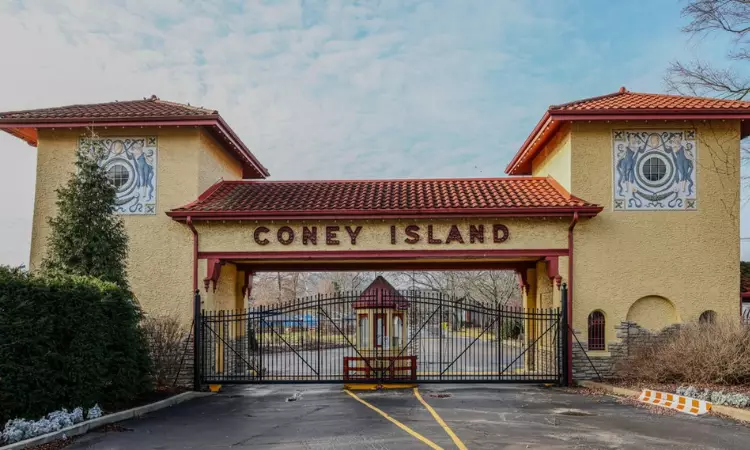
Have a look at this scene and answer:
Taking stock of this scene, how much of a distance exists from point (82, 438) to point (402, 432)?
4934 millimetres

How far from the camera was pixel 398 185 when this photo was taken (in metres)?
20.6

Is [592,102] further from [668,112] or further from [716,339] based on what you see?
[716,339]

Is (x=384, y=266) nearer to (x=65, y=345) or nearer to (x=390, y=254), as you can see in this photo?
(x=390, y=254)

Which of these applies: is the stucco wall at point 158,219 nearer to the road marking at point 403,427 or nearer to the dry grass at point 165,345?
the dry grass at point 165,345

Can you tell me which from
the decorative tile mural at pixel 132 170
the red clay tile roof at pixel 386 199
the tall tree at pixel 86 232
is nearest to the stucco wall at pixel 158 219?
the decorative tile mural at pixel 132 170

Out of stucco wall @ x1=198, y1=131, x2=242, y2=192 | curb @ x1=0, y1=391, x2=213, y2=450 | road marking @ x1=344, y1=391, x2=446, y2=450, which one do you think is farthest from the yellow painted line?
stucco wall @ x1=198, y1=131, x2=242, y2=192

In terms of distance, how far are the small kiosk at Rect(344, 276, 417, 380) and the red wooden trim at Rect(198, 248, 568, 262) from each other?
1.14 metres

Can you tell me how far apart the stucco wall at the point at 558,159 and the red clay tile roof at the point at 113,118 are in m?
9.24

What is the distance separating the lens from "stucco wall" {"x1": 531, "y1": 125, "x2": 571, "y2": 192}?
18.6 m

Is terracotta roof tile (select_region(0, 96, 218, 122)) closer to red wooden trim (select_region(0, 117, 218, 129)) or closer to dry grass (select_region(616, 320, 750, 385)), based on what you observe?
red wooden trim (select_region(0, 117, 218, 129))

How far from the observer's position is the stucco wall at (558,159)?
18561 mm

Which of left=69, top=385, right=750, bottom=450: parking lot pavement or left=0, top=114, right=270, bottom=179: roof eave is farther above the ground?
left=0, top=114, right=270, bottom=179: roof eave

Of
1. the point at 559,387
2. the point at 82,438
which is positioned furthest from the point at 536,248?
the point at 82,438

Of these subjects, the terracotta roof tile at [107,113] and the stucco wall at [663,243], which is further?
the terracotta roof tile at [107,113]
